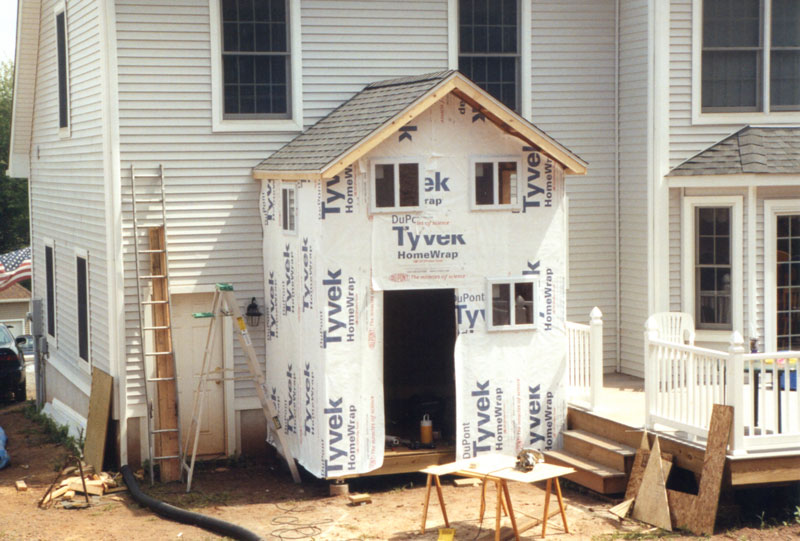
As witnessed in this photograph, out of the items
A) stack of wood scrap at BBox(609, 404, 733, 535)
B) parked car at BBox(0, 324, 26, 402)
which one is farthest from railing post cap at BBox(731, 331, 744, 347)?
parked car at BBox(0, 324, 26, 402)

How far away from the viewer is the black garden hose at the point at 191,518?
459 inches

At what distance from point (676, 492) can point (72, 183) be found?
10.3 m

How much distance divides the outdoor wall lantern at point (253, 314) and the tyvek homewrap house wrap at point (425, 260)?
0.88m

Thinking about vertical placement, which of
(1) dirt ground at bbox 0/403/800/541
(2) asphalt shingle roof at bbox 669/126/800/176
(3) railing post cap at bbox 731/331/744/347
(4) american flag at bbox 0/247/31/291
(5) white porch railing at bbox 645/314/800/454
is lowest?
(1) dirt ground at bbox 0/403/800/541

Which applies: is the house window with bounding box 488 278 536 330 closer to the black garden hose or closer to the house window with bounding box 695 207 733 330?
the house window with bounding box 695 207 733 330

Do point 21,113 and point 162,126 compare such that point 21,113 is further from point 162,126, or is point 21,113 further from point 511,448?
point 511,448

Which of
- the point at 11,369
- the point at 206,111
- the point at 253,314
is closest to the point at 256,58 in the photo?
the point at 206,111

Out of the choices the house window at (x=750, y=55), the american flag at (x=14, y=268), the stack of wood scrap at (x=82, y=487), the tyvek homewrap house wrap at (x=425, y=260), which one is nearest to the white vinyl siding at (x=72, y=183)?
the stack of wood scrap at (x=82, y=487)

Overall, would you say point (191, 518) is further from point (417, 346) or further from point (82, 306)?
point (82, 306)

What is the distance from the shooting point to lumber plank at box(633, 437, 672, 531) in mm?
11703

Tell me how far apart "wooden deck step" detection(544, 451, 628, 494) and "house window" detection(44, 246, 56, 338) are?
1012 cm

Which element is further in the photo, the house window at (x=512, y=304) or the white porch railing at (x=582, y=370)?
the white porch railing at (x=582, y=370)

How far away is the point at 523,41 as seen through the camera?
52.4ft

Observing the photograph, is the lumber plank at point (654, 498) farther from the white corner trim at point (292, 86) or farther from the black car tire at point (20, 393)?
the black car tire at point (20, 393)
